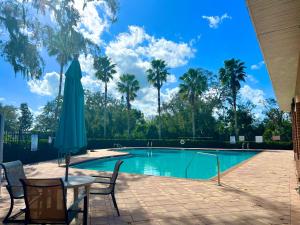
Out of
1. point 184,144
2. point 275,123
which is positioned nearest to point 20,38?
point 184,144

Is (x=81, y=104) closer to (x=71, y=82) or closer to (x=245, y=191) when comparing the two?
(x=71, y=82)

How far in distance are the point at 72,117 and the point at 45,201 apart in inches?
56.5

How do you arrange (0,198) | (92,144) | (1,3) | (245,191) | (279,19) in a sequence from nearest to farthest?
(279,19) → (0,198) → (245,191) → (1,3) → (92,144)

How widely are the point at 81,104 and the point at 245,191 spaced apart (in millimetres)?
4239

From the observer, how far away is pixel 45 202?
2760 mm

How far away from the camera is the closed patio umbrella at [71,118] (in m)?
3.72

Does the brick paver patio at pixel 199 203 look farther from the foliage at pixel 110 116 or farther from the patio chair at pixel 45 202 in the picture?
the foliage at pixel 110 116

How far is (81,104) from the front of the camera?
13.6 feet

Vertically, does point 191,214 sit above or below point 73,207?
below

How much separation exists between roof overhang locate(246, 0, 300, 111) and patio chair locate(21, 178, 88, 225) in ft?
9.81

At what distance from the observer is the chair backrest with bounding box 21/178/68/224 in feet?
8.96

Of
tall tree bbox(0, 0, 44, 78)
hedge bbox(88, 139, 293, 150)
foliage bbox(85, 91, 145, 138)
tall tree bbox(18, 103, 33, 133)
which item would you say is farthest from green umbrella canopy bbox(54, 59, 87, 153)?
tall tree bbox(18, 103, 33, 133)

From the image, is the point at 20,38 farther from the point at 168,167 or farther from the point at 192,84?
the point at 192,84

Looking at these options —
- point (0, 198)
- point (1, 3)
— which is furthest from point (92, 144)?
point (0, 198)
